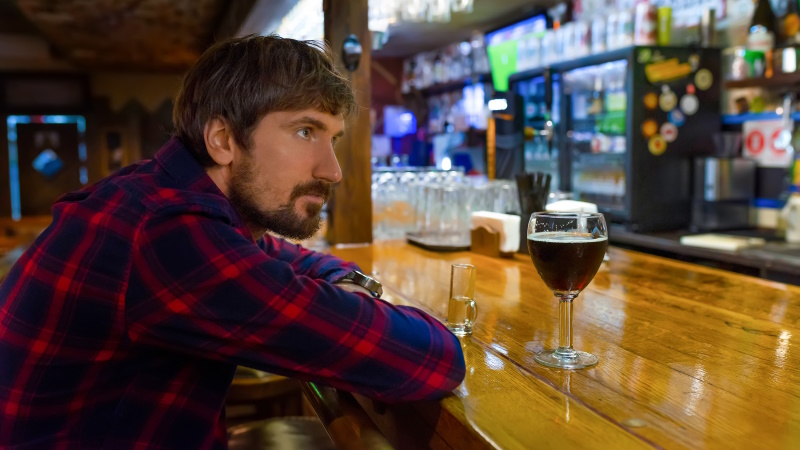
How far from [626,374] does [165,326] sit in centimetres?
69

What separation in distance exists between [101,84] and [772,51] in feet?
31.2

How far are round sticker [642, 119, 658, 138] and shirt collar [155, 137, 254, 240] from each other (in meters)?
3.40

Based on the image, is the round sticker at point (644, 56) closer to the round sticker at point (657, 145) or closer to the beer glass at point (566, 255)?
the round sticker at point (657, 145)

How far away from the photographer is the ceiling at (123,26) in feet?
17.7

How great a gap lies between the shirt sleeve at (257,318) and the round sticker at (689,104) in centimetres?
363

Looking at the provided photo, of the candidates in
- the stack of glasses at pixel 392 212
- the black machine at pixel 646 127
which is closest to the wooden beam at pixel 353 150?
the stack of glasses at pixel 392 212

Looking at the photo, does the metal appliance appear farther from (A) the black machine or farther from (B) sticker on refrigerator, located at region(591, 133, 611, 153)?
(B) sticker on refrigerator, located at region(591, 133, 611, 153)

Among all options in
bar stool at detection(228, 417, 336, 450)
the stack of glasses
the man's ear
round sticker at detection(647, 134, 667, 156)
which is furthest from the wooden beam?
round sticker at detection(647, 134, 667, 156)

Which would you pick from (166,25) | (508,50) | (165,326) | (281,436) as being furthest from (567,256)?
(166,25)

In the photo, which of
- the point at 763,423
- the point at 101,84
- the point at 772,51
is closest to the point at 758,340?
the point at 763,423

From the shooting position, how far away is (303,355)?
3.12ft

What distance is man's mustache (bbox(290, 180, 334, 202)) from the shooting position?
124cm

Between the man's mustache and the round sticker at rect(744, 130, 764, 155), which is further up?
the round sticker at rect(744, 130, 764, 155)

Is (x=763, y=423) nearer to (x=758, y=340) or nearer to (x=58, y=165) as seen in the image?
(x=758, y=340)
